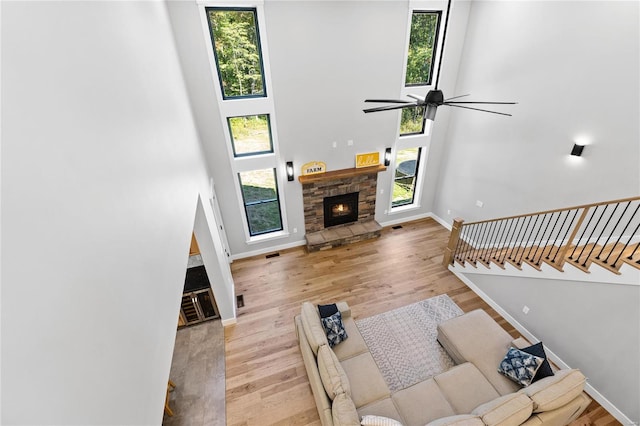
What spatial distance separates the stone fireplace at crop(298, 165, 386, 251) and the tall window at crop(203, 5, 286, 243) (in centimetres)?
81

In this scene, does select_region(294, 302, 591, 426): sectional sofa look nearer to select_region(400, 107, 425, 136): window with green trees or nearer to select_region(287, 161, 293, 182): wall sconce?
select_region(287, 161, 293, 182): wall sconce

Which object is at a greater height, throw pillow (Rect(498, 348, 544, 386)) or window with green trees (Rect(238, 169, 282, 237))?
window with green trees (Rect(238, 169, 282, 237))

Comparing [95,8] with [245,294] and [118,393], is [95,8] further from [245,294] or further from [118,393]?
[245,294]

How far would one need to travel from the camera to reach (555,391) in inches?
123

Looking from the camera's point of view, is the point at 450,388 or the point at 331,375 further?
the point at 450,388

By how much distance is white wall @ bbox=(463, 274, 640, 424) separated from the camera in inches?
138

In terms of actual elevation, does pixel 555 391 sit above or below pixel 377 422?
above

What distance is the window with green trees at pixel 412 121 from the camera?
6.90 m

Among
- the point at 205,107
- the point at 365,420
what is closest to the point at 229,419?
the point at 365,420

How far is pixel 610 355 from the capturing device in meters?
3.73

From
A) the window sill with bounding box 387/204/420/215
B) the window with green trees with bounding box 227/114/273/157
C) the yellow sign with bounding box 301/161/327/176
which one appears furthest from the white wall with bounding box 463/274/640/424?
the window with green trees with bounding box 227/114/273/157

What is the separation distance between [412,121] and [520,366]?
221 inches

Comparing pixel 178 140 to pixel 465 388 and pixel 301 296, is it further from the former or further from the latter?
pixel 465 388

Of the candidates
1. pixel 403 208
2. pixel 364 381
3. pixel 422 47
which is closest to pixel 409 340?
pixel 364 381
